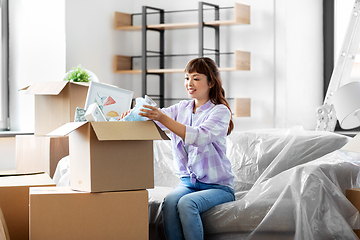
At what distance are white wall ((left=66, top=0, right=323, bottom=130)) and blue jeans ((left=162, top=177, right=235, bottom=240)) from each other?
1606 millimetres

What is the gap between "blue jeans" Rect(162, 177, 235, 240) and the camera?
5.34 feet

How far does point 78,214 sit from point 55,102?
3.72 ft

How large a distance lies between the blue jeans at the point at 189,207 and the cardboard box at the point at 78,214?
0.26m

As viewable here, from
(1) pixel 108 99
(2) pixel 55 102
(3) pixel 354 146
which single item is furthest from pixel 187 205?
(2) pixel 55 102

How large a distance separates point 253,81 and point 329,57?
56cm

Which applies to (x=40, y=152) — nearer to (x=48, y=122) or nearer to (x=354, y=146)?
(x=48, y=122)

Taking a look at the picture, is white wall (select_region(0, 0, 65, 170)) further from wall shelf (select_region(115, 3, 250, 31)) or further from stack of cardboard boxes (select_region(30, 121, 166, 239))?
stack of cardboard boxes (select_region(30, 121, 166, 239))

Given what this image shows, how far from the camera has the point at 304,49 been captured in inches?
132

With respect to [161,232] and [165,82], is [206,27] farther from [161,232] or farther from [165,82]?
[161,232]

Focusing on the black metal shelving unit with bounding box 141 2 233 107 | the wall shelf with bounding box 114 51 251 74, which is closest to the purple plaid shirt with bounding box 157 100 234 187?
the wall shelf with bounding box 114 51 251 74

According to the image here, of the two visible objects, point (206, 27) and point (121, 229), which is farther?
point (206, 27)

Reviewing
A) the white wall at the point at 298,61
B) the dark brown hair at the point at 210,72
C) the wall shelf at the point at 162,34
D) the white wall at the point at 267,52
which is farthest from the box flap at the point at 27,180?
the white wall at the point at 298,61

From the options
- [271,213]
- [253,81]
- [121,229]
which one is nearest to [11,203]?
[121,229]

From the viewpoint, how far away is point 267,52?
335 centimetres
